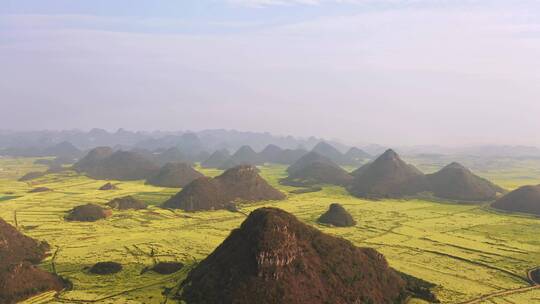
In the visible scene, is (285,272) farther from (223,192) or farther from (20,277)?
(223,192)

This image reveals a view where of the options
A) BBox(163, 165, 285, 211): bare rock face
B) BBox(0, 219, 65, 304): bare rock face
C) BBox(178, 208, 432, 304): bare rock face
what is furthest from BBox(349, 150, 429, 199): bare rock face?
BBox(0, 219, 65, 304): bare rock face

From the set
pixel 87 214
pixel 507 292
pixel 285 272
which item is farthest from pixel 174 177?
pixel 507 292

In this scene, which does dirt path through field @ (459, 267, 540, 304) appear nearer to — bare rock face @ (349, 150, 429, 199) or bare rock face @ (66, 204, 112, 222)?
bare rock face @ (349, 150, 429, 199)

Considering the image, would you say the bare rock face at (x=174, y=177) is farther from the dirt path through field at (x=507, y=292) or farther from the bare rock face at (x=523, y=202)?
the dirt path through field at (x=507, y=292)

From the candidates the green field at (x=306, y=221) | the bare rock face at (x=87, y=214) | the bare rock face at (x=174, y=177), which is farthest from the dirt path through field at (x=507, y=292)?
the bare rock face at (x=174, y=177)

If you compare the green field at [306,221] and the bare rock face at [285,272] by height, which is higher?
the bare rock face at [285,272]

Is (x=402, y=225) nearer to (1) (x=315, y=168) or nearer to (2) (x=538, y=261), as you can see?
(2) (x=538, y=261)
